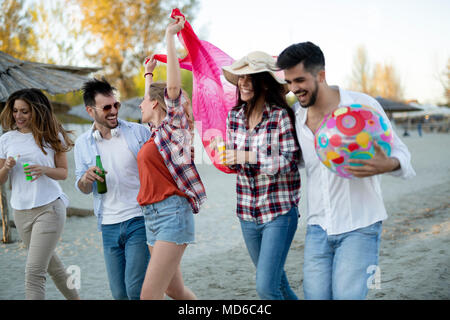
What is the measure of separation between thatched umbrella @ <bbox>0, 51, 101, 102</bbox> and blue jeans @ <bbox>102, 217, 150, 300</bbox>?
475cm

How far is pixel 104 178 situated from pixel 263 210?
1.29m

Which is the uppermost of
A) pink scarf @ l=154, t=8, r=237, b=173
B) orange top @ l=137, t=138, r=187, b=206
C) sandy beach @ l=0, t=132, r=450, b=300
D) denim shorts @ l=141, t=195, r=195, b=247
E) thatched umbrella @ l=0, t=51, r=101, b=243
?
thatched umbrella @ l=0, t=51, r=101, b=243

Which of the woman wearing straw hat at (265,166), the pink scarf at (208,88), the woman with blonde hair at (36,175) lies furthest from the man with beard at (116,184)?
the woman wearing straw hat at (265,166)

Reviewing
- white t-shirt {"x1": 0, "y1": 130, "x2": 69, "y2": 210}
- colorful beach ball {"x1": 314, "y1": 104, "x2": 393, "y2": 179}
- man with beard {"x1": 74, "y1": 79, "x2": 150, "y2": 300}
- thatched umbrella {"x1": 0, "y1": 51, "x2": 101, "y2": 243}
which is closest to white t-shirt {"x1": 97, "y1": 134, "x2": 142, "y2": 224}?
man with beard {"x1": 74, "y1": 79, "x2": 150, "y2": 300}

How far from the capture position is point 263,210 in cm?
292

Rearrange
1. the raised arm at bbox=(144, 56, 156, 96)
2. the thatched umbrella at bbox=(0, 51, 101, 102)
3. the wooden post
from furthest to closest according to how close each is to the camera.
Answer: the wooden post → the thatched umbrella at bbox=(0, 51, 101, 102) → the raised arm at bbox=(144, 56, 156, 96)

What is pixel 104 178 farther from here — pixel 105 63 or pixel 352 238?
pixel 105 63

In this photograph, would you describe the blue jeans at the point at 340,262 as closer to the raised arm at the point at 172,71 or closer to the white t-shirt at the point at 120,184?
the raised arm at the point at 172,71

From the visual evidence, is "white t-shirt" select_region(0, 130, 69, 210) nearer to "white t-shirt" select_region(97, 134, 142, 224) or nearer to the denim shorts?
"white t-shirt" select_region(97, 134, 142, 224)

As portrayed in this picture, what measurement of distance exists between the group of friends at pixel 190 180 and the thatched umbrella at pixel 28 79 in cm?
396

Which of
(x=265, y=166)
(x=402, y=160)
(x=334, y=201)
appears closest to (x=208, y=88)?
(x=265, y=166)

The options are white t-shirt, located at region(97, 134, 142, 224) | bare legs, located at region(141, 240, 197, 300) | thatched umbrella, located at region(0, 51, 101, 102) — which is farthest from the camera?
thatched umbrella, located at region(0, 51, 101, 102)

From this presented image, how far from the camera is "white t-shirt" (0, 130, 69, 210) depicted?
3.71 m

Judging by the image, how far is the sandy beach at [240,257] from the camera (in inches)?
195
